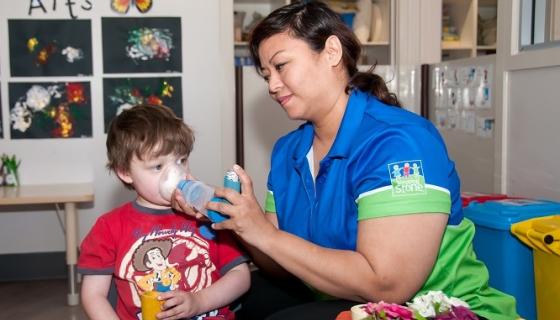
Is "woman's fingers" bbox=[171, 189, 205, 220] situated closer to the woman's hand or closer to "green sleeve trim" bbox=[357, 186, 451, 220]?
the woman's hand

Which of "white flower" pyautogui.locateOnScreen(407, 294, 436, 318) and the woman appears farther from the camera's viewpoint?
the woman

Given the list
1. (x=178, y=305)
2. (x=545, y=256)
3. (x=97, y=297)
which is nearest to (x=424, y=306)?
(x=178, y=305)

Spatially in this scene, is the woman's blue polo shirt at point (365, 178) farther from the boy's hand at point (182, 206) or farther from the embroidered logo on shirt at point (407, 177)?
the boy's hand at point (182, 206)

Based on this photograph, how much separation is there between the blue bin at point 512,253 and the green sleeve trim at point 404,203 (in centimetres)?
53

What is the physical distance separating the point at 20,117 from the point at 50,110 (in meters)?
0.17

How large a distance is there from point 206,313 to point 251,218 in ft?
1.39

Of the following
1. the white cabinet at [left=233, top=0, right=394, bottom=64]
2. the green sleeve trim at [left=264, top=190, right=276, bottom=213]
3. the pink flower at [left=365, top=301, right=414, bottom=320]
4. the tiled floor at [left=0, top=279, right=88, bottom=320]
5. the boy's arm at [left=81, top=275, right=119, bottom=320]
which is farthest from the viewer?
the white cabinet at [left=233, top=0, right=394, bottom=64]

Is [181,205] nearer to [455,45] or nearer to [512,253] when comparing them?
[512,253]

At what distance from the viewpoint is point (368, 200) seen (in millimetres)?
1405

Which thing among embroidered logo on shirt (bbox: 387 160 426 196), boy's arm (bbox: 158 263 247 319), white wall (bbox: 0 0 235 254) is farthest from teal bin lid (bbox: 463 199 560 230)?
white wall (bbox: 0 0 235 254)

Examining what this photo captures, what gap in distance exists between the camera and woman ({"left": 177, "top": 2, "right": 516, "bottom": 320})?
1.37 metres

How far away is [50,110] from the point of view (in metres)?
3.82

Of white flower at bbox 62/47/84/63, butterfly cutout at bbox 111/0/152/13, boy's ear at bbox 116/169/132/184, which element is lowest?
boy's ear at bbox 116/169/132/184

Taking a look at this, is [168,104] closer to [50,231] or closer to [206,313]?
[50,231]
